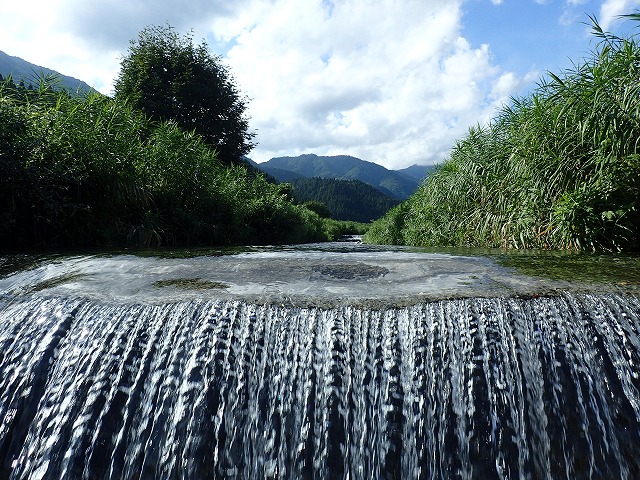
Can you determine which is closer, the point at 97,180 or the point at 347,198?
the point at 97,180

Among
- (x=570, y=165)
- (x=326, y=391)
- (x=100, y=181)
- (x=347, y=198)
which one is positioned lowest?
(x=347, y=198)

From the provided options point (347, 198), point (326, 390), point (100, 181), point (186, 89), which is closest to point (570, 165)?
point (326, 390)

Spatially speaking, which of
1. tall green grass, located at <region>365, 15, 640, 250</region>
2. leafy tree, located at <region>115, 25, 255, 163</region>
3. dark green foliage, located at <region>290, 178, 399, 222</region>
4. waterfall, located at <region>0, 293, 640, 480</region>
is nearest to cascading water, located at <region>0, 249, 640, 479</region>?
waterfall, located at <region>0, 293, 640, 480</region>

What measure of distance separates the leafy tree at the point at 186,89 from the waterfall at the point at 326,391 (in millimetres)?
15942

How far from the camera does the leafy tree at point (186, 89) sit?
55.7 ft

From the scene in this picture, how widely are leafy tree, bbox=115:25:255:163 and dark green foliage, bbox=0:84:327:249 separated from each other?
36.6ft

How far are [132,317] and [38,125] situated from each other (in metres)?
3.49

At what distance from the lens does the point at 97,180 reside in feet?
15.6

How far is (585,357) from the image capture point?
6.37ft

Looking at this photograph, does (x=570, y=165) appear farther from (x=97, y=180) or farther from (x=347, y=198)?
(x=347, y=198)

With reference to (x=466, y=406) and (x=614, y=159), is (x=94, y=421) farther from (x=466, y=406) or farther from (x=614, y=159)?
(x=614, y=159)

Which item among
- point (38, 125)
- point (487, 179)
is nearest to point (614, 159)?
point (487, 179)

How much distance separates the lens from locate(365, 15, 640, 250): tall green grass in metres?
3.94

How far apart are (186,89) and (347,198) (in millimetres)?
76382
